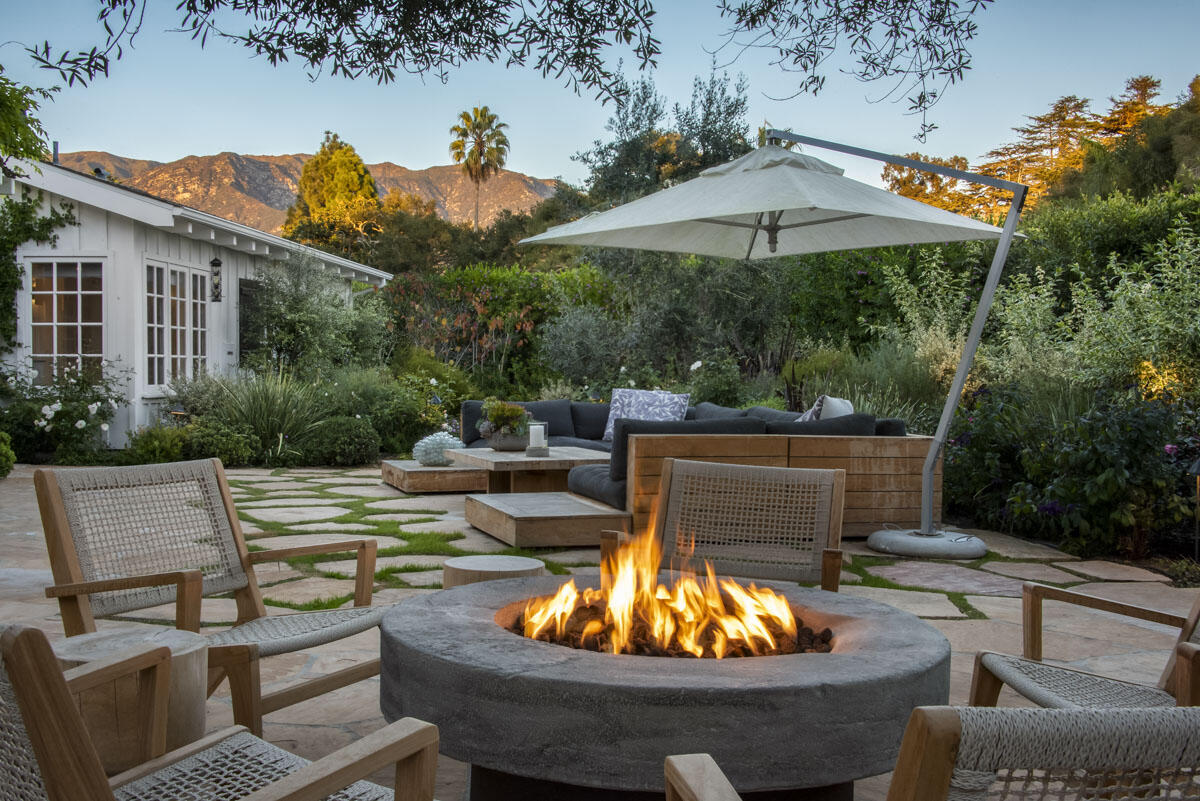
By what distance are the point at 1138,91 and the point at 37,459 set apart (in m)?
22.6

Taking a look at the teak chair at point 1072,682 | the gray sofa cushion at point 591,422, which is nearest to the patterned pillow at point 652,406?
the gray sofa cushion at point 591,422

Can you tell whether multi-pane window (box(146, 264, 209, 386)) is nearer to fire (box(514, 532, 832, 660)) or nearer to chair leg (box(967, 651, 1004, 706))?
fire (box(514, 532, 832, 660))

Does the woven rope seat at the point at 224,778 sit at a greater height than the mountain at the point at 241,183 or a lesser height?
lesser

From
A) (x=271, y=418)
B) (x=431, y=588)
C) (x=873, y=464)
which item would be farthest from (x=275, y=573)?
(x=271, y=418)

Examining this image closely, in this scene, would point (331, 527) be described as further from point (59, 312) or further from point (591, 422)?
point (59, 312)

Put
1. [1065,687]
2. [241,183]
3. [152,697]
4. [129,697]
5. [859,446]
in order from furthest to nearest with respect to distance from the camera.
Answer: [241,183] < [859,446] < [1065,687] < [129,697] < [152,697]

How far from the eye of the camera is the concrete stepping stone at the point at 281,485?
8.29m

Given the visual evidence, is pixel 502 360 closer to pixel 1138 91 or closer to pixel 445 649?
pixel 445 649

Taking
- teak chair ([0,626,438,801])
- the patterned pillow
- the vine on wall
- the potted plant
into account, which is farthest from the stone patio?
the vine on wall

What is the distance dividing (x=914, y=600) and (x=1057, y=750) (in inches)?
151

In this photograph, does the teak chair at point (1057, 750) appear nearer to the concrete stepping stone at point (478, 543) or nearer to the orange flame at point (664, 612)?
the orange flame at point (664, 612)

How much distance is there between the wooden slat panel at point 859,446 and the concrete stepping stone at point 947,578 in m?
0.89

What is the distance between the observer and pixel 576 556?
223 inches

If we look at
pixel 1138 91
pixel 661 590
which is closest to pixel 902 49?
pixel 661 590
